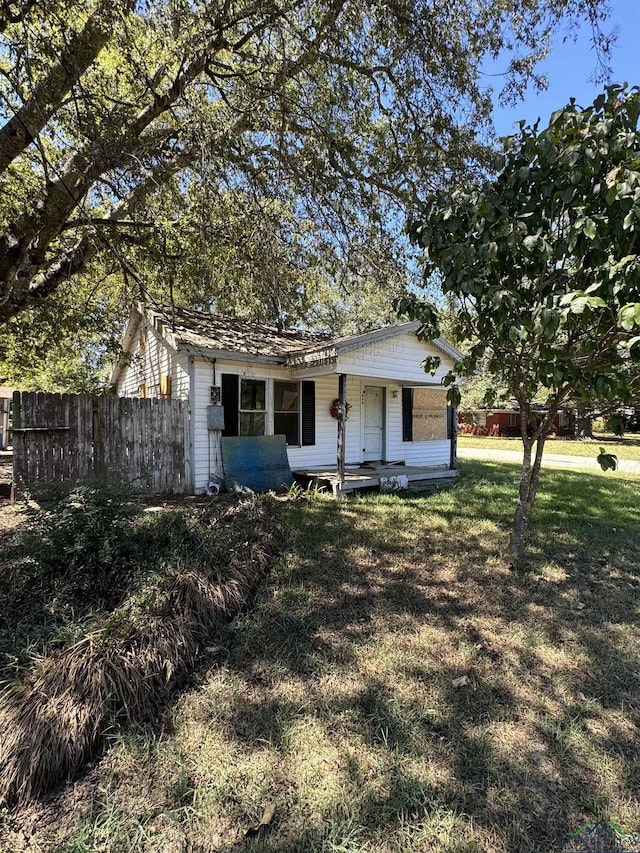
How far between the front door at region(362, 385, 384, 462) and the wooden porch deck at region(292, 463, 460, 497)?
52 centimetres

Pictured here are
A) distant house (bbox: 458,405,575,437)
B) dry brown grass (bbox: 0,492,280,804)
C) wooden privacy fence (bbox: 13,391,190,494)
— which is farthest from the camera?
distant house (bbox: 458,405,575,437)

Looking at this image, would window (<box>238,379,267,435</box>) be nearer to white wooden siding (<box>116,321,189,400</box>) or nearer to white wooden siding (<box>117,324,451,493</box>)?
white wooden siding (<box>117,324,451,493</box>)

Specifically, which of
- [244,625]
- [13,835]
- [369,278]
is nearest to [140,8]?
[369,278]

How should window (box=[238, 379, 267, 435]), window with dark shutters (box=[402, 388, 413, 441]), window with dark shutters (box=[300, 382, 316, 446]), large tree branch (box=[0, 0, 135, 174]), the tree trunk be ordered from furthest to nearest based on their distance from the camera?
window with dark shutters (box=[402, 388, 413, 441]), window with dark shutters (box=[300, 382, 316, 446]), window (box=[238, 379, 267, 435]), the tree trunk, large tree branch (box=[0, 0, 135, 174])

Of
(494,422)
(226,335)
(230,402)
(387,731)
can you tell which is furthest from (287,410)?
(494,422)

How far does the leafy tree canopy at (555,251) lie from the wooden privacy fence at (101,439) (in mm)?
5343

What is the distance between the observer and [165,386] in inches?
366

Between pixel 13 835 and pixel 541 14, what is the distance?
782 cm

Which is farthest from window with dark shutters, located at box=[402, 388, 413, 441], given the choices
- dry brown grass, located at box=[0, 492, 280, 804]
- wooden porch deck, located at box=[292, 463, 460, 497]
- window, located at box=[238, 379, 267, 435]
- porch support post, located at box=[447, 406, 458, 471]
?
dry brown grass, located at box=[0, 492, 280, 804]

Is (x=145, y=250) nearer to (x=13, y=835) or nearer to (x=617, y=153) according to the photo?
(x=617, y=153)

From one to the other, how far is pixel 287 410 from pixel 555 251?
6.78m

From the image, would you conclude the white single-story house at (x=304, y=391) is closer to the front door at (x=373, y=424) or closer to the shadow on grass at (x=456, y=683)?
the front door at (x=373, y=424)

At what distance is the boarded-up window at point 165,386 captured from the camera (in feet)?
29.7

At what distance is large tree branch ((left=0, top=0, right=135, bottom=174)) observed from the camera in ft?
12.9
